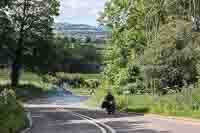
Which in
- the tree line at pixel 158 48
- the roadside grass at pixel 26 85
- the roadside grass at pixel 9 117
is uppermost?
the tree line at pixel 158 48

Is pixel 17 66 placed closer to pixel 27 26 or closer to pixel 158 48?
pixel 27 26

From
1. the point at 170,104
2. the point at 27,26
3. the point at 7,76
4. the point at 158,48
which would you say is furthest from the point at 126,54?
the point at 7,76

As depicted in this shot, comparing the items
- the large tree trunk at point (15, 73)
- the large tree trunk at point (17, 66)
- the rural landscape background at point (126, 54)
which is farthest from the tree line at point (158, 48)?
the large tree trunk at point (15, 73)

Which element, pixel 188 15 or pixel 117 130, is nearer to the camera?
pixel 117 130

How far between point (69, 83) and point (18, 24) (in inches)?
2597

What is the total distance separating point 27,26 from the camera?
3821 inches

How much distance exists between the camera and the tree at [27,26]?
95725 mm

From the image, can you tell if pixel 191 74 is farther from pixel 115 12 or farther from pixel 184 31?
pixel 115 12

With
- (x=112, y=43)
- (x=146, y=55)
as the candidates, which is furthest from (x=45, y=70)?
(x=146, y=55)

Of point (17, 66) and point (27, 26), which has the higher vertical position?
point (27, 26)

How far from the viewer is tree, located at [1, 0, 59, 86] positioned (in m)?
95.7

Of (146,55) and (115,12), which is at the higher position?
(115,12)

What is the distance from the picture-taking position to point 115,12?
70000 mm

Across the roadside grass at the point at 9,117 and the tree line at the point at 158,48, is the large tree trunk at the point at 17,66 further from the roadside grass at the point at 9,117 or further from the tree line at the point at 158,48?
the roadside grass at the point at 9,117
